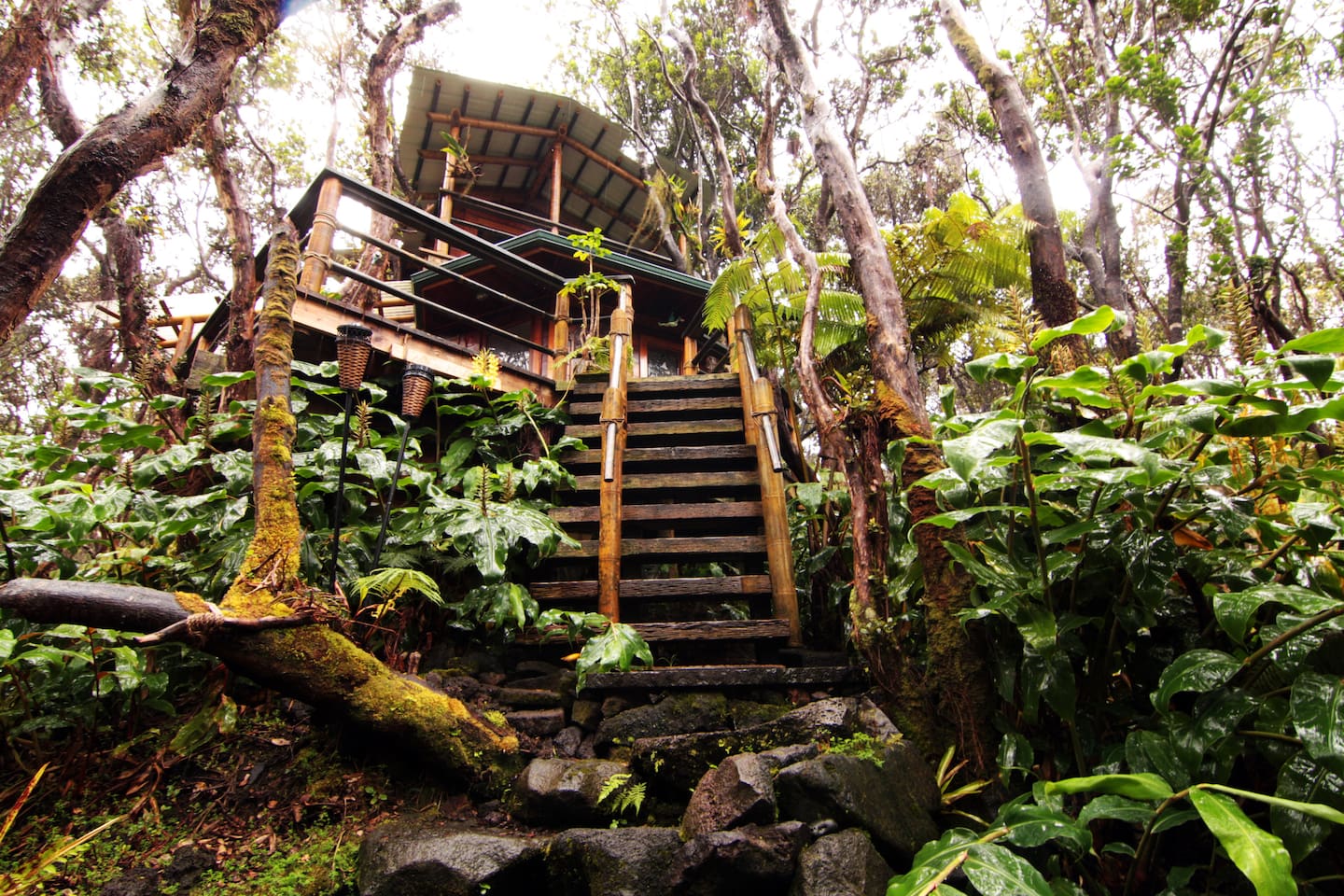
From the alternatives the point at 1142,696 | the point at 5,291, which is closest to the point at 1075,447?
the point at 1142,696

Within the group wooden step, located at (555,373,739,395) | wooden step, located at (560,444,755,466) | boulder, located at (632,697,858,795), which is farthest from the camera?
wooden step, located at (555,373,739,395)

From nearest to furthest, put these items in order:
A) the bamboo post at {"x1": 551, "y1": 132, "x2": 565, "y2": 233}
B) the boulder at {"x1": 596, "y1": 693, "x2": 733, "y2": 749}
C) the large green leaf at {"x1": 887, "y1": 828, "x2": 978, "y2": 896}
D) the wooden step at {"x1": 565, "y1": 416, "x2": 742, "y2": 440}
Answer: the large green leaf at {"x1": 887, "y1": 828, "x2": 978, "y2": 896} → the boulder at {"x1": 596, "y1": 693, "x2": 733, "y2": 749} → the wooden step at {"x1": 565, "y1": 416, "x2": 742, "y2": 440} → the bamboo post at {"x1": 551, "y1": 132, "x2": 565, "y2": 233}

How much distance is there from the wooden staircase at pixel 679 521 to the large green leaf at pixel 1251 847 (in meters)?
2.78

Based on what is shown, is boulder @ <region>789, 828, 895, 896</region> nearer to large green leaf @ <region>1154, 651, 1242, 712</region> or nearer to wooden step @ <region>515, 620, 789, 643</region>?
large green leaf @ <region>1154, 651, 1242, 712</region>

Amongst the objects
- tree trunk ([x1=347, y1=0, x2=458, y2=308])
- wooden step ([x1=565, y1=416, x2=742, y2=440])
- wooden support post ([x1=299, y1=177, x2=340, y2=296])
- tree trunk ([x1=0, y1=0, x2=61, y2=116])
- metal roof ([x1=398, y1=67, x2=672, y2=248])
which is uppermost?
metal roof ([x1=398, y1=67, x2=672, y2=248])

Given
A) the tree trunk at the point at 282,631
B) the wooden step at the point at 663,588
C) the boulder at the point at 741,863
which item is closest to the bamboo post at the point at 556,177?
the wooden step at the point at 663,588

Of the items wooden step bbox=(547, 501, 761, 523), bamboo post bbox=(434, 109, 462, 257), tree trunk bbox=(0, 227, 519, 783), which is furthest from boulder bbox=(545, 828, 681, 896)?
bamboo post bbox=(434, 109, 462, 257)

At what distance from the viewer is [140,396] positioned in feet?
14.4

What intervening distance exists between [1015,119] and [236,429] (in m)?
5.40

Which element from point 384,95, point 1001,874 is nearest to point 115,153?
point 1001,874

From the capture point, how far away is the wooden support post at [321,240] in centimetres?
517

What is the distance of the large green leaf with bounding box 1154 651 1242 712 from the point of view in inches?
65.7

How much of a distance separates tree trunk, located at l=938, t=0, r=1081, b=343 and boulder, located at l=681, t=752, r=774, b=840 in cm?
244

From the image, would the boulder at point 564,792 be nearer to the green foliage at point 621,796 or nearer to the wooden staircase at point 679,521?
the green foliage at point 621,796
